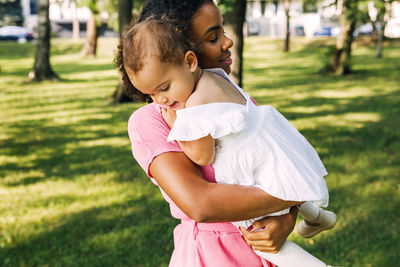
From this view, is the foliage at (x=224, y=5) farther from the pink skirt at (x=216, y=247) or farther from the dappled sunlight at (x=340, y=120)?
the dappled sunlight at (x=340, y=120)

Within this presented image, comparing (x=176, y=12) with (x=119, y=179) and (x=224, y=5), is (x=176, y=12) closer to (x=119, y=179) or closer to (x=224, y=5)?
(x=224, y=5)

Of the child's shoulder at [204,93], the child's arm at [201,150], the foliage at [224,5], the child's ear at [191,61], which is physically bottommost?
the child's arm at [201,150]

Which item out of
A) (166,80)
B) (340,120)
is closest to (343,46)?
(340,120)

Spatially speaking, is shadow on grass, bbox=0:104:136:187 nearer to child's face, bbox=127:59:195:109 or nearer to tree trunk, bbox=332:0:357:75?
child's face, bbox=127:59:195:109

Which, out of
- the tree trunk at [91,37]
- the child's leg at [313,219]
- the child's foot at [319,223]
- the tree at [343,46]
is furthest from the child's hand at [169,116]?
the tree trunk at [91,37]

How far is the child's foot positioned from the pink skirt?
485 mm

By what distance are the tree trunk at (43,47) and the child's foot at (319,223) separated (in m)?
16.1

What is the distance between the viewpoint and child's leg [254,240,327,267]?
1787 mm

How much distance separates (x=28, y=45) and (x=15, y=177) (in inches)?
1169

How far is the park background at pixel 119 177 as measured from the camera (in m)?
4.41

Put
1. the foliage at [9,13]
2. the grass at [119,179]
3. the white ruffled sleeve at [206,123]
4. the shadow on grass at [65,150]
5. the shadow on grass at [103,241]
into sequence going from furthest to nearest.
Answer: the foliage at [9,13], the shadow on grass at [65,150], the grass at [119,179], the shadow on grass at [103,241], the white ruffled sleeve at [206,123]

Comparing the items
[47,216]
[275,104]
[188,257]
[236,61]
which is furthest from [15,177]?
[275,104]

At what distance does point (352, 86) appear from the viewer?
15.0 metres

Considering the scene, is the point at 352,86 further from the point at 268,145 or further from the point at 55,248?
the point at 268,145
